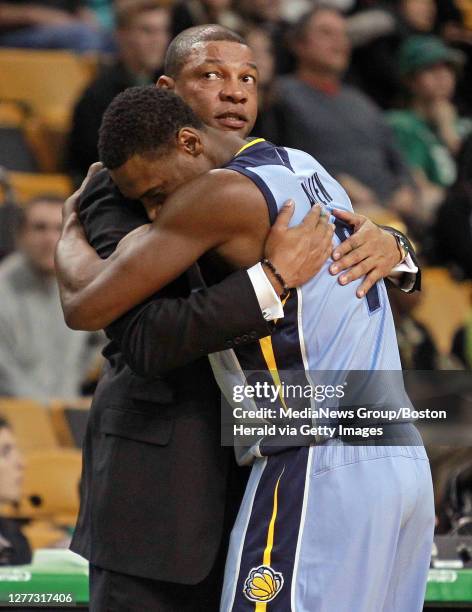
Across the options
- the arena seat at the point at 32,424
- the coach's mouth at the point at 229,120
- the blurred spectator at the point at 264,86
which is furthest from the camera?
the blurred spectator at the point at 264,86

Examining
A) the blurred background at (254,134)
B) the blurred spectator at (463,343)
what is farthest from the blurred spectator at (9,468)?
the blurred spectator at (463,343)

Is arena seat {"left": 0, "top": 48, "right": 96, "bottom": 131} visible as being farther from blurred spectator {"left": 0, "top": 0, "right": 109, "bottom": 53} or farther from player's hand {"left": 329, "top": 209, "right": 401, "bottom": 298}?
player's hand {"left": 329, "top": 209, "right": 401, "bottom": 298}

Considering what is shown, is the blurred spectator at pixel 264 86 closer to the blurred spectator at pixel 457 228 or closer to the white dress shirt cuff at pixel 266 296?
the blurred spectator at pixel 457 228

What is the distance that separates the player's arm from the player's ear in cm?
10

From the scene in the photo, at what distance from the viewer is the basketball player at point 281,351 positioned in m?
2.65

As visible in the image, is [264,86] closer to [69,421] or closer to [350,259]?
[69,421]

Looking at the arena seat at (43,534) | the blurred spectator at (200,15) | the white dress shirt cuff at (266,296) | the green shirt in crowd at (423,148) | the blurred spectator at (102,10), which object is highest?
the blurred spectator at (102,10)

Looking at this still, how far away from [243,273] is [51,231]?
2.98 m

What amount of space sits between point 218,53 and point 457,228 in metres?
3.83

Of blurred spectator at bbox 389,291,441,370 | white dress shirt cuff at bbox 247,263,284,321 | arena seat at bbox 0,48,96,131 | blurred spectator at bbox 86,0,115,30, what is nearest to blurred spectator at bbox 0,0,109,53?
arena seat at bbox 0,48,96,131

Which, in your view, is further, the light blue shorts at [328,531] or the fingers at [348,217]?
the fingers at [348,217]

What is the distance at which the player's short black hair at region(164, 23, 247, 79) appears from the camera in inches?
125

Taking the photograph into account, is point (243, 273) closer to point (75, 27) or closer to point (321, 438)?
point (321, 438)

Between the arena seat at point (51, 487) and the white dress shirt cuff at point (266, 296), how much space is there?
2.05 m
